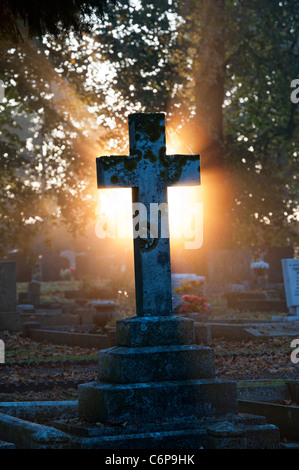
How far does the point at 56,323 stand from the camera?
17.8 meters

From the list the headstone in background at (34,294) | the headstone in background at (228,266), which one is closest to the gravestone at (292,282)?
the headstone in background at (228,266)

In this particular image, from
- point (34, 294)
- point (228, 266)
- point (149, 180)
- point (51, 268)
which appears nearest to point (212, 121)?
point (228, 266)

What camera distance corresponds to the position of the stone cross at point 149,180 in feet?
24.0

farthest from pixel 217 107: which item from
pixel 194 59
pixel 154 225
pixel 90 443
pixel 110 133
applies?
pixel 90 443

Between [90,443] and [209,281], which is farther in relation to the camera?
[209,281]

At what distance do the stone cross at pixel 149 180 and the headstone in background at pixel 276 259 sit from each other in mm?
21225

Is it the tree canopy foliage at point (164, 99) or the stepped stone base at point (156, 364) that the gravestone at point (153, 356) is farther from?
the tree canopy foliage at point (164, 99)

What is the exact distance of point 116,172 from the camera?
7488 millimetres

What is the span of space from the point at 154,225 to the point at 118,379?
1603mm

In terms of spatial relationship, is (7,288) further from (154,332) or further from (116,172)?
(154,332)

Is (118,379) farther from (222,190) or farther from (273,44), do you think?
(273,44)

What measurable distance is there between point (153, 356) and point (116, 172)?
1.88 meters

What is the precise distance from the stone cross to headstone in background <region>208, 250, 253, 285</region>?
18556 millimetres

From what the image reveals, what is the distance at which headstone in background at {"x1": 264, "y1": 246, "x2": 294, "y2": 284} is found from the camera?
28.6 m
